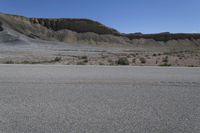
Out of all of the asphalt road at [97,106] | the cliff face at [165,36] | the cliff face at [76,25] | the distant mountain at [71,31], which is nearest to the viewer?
the asphalt road at [97,106]

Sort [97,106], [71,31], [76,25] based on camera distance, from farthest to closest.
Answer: [76,25] < [71,31] < [97,106]

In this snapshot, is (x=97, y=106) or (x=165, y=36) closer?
(x=97, y=106)

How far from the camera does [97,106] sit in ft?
22.6

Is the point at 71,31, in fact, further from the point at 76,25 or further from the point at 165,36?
the point at 165,36

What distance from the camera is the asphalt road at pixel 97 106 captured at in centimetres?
545

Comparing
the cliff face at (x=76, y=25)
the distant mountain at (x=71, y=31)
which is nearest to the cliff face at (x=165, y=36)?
the distant mountain at (x=71, y=31)

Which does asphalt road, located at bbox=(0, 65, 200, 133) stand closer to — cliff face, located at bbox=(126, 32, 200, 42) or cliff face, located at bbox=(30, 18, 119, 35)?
cliff face, located at bbox=(30, 18, 119, 35)

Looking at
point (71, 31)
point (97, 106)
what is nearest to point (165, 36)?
point (71, 31)

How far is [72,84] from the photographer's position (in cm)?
985

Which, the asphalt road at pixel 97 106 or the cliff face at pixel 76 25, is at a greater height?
the asphalt road at pixel 97 106

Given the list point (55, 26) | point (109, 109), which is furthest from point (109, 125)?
point (55, 26)

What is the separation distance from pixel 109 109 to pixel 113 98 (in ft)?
3.78

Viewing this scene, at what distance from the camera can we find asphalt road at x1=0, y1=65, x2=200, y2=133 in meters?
5.45

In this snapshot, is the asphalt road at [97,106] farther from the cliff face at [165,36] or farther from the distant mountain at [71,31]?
the cliff face at [165,36]
